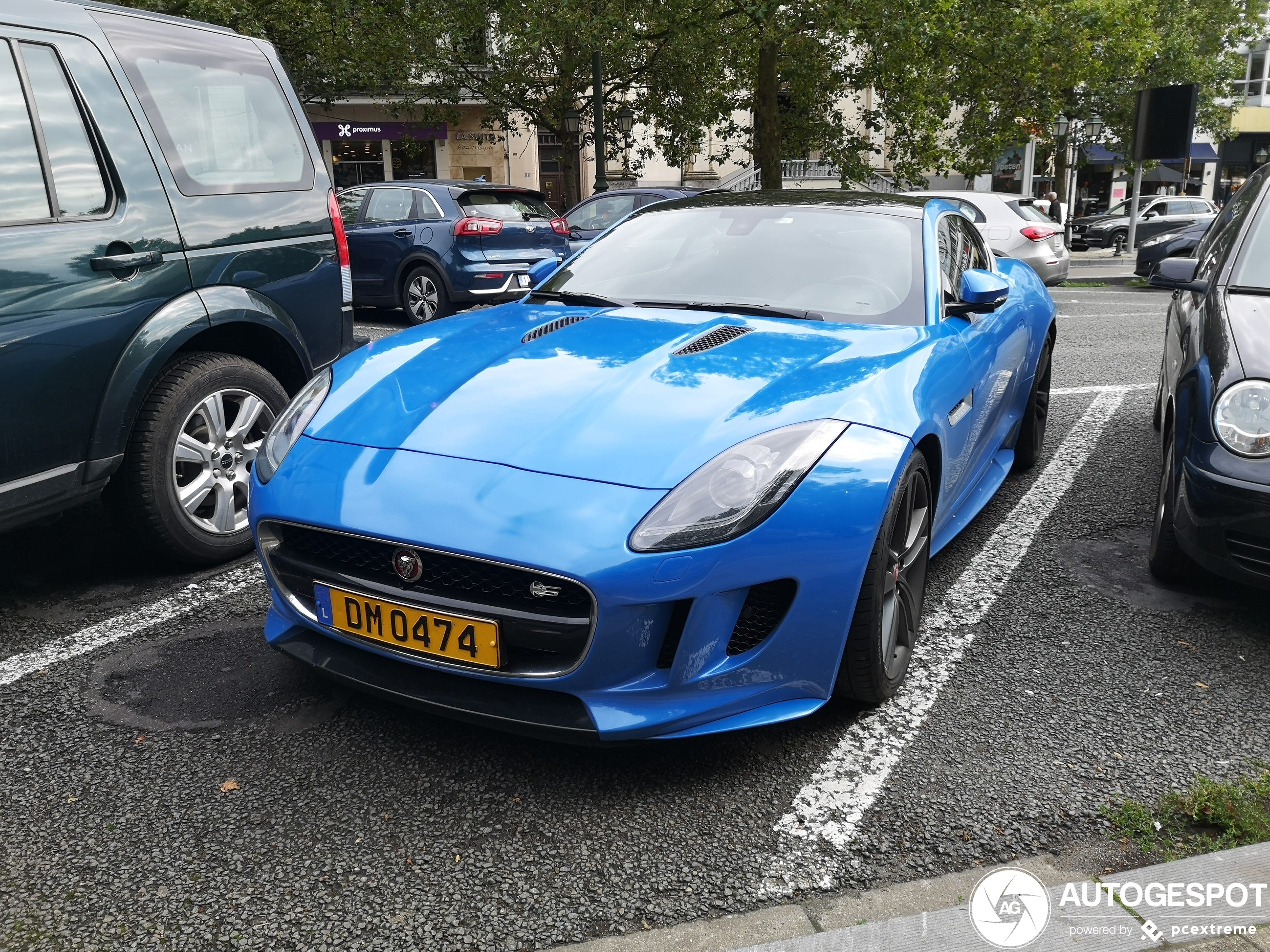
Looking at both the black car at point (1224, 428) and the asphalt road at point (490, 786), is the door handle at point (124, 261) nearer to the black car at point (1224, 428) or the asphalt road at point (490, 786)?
the asphalt road at point (490, 786)

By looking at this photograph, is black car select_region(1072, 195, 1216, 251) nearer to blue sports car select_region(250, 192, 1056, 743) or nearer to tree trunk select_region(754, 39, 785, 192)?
tree trunk select_region(754, 39, 785, 192)

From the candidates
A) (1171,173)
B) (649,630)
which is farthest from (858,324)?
(1171,173)

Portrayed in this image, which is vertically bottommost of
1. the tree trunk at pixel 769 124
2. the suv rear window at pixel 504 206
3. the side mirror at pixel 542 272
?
the side mirror at pixel 542 272

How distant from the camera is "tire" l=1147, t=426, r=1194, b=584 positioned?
3.57 metres

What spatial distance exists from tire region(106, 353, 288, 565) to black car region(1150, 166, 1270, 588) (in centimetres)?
312

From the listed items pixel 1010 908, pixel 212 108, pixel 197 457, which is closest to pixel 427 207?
pixel 212 108

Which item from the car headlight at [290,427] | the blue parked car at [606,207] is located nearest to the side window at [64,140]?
the car headlight at [290,427]

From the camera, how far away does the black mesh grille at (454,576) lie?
2.27m

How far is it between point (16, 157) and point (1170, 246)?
15.7 meters

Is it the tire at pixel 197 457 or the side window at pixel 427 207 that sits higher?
the side window at pixel 427 207

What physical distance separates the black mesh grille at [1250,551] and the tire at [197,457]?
10.4 feet

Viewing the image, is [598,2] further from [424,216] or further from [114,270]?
[114,270]

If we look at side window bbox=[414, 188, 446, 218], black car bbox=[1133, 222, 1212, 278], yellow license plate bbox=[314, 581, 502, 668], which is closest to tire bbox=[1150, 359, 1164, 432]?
yellow license plate bbox=[314, 581, 502, 668]

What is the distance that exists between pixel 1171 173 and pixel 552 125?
106 ft
